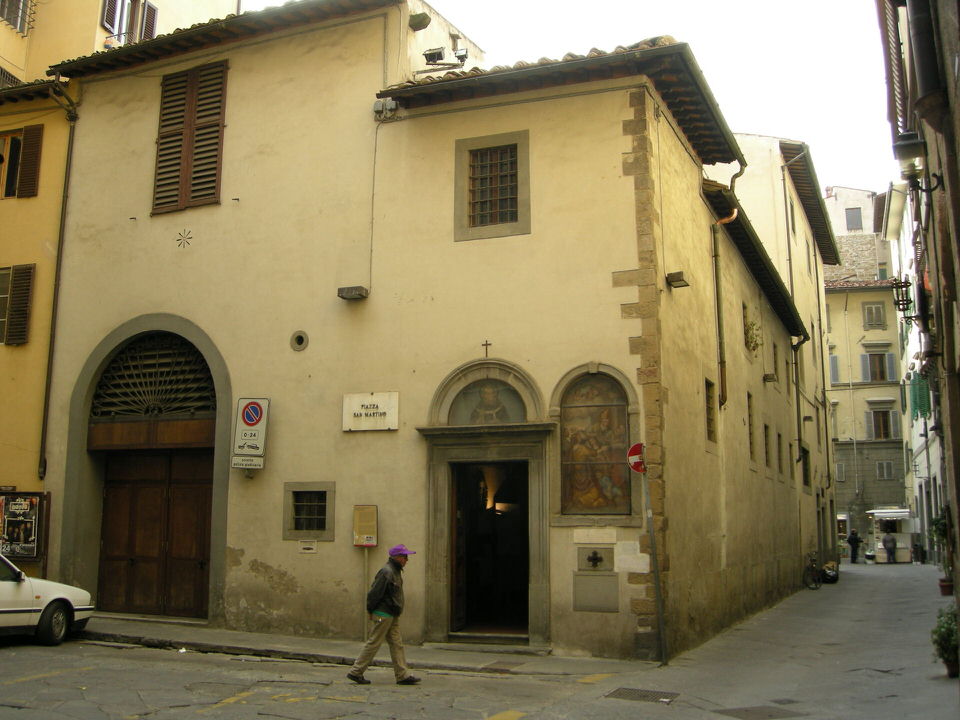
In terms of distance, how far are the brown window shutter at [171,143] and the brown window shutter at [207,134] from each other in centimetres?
24

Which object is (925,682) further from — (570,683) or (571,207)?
(571,207)

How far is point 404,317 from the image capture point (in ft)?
44.8

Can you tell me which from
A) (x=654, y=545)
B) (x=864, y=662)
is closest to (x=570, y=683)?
(x=654, y=545)

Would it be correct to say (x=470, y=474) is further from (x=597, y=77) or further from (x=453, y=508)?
(x=597, y=77)

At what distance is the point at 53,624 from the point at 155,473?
11.4 feet

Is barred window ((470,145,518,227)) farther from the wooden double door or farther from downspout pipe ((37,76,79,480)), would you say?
downspout pipe ((37,76,79,480))

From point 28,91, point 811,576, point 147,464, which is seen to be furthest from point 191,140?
point 811,576

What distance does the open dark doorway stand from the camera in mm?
13117

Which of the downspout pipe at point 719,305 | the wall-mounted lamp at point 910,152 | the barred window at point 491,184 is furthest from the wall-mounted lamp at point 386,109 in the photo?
the wall-mounted lamp at point 910,152

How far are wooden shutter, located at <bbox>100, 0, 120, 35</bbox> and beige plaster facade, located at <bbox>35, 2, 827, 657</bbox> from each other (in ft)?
17.1

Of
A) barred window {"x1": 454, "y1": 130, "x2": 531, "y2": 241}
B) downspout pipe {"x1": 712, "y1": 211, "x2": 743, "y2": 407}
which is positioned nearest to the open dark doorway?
barred window {"x1": 454, "y1": 130, "x2": 531, "y2": 241}

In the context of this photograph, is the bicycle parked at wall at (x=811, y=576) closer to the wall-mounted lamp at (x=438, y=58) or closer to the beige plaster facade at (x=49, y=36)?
the wall-mounted lamp at (x=438, y=58)

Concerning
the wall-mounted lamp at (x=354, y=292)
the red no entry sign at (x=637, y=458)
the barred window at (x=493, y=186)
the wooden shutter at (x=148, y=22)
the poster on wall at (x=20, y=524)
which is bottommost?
the poster on wall at (x=20, y=524)

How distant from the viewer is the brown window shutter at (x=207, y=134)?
50.7 feet
